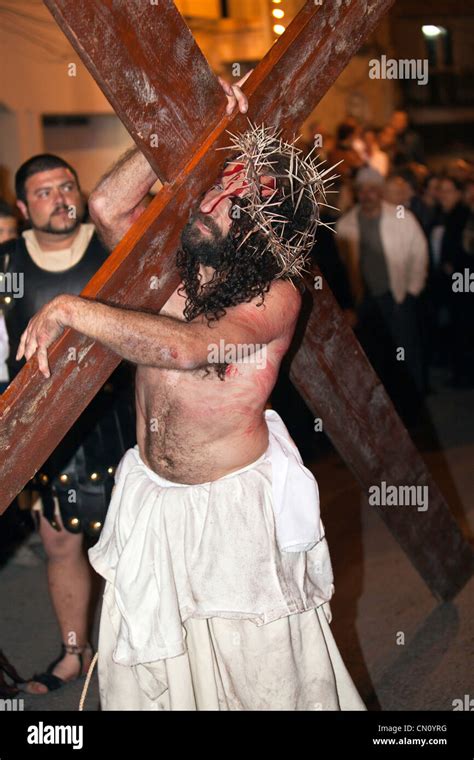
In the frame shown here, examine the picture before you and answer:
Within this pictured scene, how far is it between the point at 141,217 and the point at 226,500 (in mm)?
908

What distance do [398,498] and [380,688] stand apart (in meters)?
0.80

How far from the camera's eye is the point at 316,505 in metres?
3.27

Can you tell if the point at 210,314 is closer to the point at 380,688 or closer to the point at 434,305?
the point at 380,688

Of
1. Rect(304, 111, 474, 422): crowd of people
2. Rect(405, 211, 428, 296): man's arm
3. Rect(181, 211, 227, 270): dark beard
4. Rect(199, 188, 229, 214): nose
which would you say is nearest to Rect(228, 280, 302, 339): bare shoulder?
Rect(181, 211, 227, 270): dark beard

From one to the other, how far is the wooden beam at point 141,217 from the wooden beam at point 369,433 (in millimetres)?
826

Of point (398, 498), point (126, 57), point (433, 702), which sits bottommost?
point (433, 702)

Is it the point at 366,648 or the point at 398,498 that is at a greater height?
the point at 398,498

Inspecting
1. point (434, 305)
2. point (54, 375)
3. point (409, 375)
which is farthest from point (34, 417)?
point (434, 305)

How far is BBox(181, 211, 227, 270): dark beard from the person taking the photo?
9.71 feet

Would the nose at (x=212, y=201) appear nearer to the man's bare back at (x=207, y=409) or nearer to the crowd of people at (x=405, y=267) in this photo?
the man's bare back at (x=207, y=409)

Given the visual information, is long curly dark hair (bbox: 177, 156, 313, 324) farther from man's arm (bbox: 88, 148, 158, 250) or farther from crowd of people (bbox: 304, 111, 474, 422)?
crowd of people (bbox: 304, 111, 474, 422)

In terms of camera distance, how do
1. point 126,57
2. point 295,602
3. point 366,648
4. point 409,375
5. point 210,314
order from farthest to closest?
point 409,375, point 366,648, point 295,602, point 210,314, point 126,57

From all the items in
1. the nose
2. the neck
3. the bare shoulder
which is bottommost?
the bare shoulder

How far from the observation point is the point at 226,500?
318cm
